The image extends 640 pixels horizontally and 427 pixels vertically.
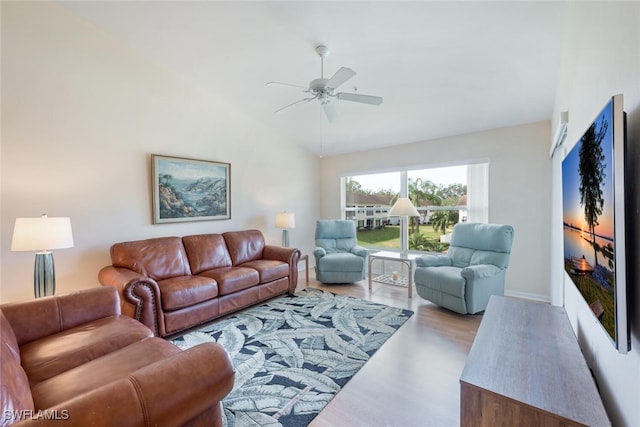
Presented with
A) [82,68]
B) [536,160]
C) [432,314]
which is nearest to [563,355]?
[432,314]

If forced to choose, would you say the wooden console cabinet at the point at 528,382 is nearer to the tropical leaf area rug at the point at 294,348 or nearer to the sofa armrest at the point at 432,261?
the tropical leaf area rug at the point at 294,348

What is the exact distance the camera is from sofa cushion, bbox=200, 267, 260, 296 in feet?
9.76

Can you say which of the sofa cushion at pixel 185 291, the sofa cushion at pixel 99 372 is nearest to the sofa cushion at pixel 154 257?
the sofa cushion at pixel 185 291

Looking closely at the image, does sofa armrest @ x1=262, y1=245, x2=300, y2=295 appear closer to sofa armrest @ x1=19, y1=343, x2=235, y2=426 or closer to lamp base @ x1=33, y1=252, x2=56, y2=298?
lamp base @ x1=33, y1=252, x2=56, y2=298

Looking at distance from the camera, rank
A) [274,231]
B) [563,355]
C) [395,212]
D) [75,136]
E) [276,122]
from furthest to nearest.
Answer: [274,231] → [276,122] → [395,212] → [75,136] → [563,355]

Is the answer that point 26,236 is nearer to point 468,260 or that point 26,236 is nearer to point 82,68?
point 82,68

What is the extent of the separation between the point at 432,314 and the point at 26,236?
12.6ft

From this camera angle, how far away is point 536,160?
347 centimetres

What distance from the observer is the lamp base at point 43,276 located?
7.07 ft

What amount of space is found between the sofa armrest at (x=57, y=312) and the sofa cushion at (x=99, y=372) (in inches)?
22.4

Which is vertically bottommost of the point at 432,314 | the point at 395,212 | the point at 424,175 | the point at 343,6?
the point at 432,314

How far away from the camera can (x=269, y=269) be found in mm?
3469

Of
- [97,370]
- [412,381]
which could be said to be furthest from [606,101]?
[97,370]

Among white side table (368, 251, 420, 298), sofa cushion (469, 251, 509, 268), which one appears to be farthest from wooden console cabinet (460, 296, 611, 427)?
white side table (368, 251, 420, 298)
